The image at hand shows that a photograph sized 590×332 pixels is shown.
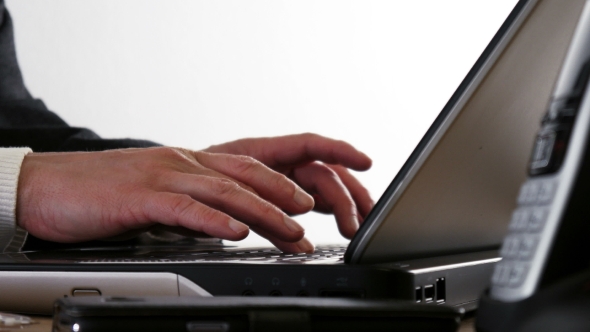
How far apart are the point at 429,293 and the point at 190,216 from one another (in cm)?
26

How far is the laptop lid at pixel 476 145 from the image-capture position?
35 cm

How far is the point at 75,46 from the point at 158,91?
436 millimetres

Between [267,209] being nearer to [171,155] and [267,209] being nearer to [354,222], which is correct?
[171,155]

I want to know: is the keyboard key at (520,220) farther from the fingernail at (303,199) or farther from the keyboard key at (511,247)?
the fingernail at (303,199)

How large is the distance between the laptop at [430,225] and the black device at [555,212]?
0.31 ft

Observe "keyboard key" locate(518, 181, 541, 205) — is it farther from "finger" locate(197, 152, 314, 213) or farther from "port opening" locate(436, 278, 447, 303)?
"finger" locate(197, 152, 314, 213)

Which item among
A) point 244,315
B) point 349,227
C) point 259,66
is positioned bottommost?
point 349,227

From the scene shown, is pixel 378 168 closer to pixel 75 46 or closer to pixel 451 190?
pixel 75 46

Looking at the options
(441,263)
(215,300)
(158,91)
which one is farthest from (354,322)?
(158,91)

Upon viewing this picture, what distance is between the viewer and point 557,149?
9.6 inches

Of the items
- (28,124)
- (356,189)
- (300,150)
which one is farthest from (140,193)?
(28,124)

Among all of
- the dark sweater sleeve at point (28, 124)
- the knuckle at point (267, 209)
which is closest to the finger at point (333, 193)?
the dark sweater sleeve at point (28, 124)

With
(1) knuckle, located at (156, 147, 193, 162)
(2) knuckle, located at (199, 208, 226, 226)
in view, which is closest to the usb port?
(2) knuckle, located at (199, 208, 226, 226)

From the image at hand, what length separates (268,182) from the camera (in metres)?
0.67
